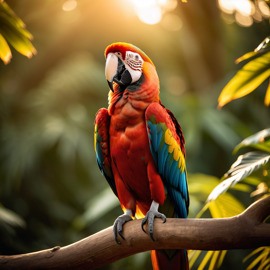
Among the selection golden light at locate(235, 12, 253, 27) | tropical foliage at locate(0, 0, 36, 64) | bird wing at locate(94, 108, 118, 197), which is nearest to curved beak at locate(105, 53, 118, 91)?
bird wing at locate(94, 108, 118, 197)

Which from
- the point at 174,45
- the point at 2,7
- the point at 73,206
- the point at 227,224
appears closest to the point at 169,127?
the point at 227,224

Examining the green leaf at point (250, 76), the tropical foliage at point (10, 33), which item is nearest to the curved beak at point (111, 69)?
the tropical foliage at point (10, 33)

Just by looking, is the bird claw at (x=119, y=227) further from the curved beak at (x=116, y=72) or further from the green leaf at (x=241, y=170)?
the curved beak at (x=116, y=72)

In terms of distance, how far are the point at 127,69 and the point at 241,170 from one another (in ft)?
2.02

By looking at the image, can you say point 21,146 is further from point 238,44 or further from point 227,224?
point 238,44

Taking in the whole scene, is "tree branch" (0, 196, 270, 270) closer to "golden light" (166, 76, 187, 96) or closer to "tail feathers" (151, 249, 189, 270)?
"tail feathers" (151, 249, 189, 270)

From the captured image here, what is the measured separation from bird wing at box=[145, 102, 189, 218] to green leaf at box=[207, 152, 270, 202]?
0.15 meters

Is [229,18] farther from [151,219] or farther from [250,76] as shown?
[151,219]

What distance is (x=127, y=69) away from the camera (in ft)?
3.38

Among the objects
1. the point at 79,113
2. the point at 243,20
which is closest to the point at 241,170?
the point at 79,113

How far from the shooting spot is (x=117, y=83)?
107 centimetres

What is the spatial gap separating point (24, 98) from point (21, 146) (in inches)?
30.1

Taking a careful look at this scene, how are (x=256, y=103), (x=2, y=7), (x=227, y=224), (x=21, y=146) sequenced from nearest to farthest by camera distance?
1. (x=227, y=224)
2. (x=2, y=7)
3. (x=21, y=146)
4. (x=256, y=103)

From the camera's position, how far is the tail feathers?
42.1 inches
